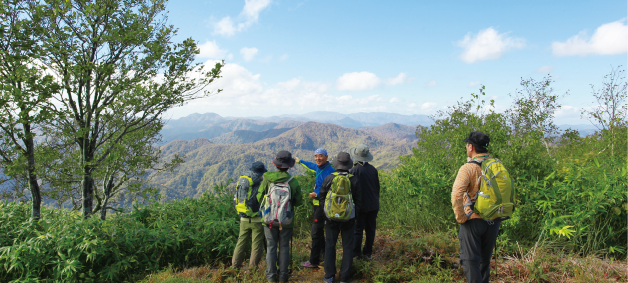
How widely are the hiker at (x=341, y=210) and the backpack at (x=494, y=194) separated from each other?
1590mm

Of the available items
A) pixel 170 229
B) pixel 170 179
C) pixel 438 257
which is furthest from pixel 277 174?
pixel 170 179

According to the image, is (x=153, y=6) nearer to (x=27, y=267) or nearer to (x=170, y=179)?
(x=27, y=267)

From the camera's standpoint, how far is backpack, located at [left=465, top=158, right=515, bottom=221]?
2.92 meters

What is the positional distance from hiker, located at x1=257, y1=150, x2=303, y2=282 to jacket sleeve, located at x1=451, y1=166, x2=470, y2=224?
216 cm

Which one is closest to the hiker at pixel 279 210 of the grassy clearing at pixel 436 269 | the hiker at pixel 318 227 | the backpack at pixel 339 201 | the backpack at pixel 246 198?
the backpack at pixel 246 198

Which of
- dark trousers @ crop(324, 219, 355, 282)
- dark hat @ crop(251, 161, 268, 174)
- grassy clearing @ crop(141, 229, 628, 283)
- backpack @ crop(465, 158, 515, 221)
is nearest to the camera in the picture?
backpack @ crop(465, 158, 515, 221)

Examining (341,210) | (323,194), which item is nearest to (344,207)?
(341,210)

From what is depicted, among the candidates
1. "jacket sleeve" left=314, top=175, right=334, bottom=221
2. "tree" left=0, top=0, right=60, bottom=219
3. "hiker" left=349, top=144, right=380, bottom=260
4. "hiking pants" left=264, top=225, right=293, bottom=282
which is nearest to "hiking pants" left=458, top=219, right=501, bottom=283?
"hiker" left=349, top=144, right=380, bottom=260

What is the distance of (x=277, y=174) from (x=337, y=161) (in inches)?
36.2

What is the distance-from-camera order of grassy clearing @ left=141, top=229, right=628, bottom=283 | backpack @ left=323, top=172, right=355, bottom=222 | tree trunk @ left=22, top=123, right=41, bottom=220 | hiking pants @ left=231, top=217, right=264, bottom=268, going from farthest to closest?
1. tree trunk @ left=22, top=123, right=41, bottom=220
2. hiking pants @ left=231, top=217, right=264, bottom=268
3. backpack @ left=323, top=172, right=355, bottom=222
4. grassy clearing @ left=141, top=229, right=628, bottom=283

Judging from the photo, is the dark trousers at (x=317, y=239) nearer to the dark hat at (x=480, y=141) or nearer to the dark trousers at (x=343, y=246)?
the dark trousers at (x=343, y=246)

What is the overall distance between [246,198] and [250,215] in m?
0.27

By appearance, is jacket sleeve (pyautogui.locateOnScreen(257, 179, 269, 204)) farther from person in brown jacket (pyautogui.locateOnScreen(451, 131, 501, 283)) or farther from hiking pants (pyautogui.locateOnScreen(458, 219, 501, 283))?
hiking pants (pyautogui.locateOnScreen(458, 219, 501, 283))

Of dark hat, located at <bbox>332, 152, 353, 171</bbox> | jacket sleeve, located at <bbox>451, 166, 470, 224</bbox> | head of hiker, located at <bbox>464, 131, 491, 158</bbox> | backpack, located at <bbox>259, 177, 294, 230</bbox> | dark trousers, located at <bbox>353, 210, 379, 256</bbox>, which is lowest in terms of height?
dark trousers, located at <bbox>353, 210, 379, 256</bbox>
